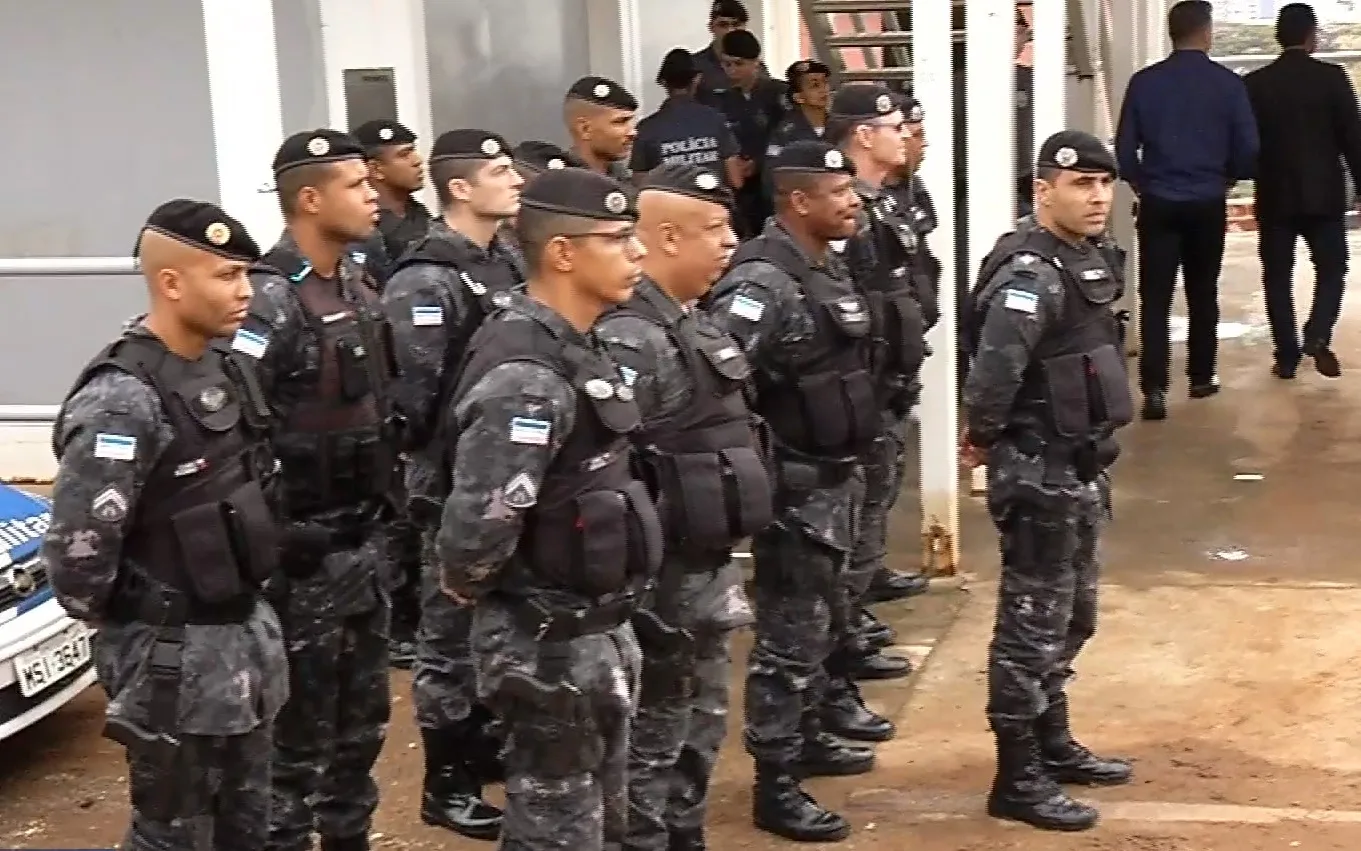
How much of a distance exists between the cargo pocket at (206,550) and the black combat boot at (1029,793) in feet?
7.43

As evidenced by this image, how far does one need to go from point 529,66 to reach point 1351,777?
6498 mm

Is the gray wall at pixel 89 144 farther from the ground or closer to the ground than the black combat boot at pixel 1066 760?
farther from the ground

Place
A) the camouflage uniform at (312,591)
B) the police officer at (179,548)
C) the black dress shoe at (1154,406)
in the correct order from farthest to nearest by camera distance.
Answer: the black dress shoe at (1154,406), the camouflage uniform at (312,591), the police officer at (179,548)

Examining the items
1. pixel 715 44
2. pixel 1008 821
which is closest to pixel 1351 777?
pixel 1008 821

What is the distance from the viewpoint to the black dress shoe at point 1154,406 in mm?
9625

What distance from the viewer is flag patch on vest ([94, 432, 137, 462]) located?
11.2ft

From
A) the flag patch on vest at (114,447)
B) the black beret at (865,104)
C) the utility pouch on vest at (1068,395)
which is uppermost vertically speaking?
the black beret at (865,104)

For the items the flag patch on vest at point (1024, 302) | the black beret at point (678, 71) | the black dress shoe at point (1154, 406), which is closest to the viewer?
the flag patch on vest at point (1024, 302)

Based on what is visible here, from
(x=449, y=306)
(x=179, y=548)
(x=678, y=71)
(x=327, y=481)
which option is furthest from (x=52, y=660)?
(x=678, y=71)

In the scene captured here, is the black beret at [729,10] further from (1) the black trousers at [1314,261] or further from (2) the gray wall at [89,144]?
(1) the black trousers at [1314,261]

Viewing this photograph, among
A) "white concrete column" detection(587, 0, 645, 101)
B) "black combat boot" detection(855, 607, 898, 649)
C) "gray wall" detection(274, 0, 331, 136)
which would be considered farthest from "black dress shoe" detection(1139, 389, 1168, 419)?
"gray wall" detection(274, 0, 331, 136)

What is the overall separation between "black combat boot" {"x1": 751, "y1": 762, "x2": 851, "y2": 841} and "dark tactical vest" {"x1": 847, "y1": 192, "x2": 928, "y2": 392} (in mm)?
1401

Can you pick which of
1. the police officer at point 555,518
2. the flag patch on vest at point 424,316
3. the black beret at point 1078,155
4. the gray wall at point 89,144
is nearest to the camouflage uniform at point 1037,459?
the black beret at point 1078,155

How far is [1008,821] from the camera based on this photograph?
4.82m
